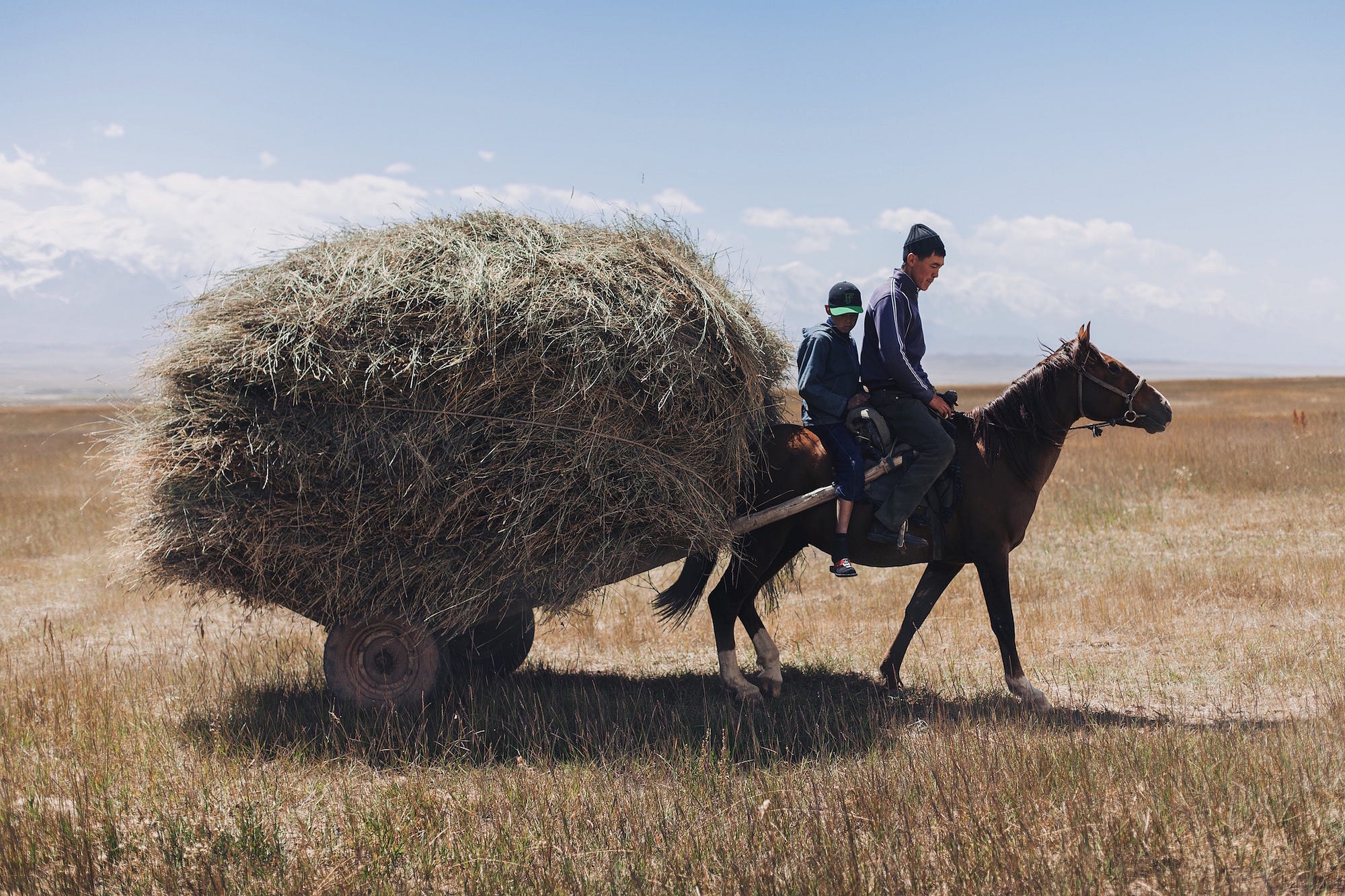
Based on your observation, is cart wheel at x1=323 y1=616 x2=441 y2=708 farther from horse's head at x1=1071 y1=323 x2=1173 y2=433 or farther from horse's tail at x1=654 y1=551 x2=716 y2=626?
horse's head at x1=1071 y1=323 x2=1173 y2=433

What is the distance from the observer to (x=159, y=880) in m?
3.70

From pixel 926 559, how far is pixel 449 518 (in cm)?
320

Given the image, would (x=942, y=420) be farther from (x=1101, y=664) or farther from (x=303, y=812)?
(x=303, y=812)

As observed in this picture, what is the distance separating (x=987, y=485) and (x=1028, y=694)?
1.38 metres

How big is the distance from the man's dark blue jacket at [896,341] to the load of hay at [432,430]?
3.21 feet

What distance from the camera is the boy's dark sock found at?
19.3ft

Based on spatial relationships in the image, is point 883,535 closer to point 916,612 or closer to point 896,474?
point 896,474

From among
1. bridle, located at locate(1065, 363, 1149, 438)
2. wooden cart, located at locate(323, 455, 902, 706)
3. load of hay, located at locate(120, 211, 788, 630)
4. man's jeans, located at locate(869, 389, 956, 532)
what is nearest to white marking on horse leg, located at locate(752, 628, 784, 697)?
wooden cart, located at locate(323, 455, 902, 706)

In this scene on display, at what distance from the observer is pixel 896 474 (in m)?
6.00

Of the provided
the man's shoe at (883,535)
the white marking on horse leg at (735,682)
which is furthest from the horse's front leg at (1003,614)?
the white marking on horse leg at (735,682)

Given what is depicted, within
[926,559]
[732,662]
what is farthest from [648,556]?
[926,559]

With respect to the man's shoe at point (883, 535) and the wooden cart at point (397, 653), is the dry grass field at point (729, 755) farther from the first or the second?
the man's shoe at point (883, 535)

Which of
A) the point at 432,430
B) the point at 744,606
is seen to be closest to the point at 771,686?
the point at 744,606

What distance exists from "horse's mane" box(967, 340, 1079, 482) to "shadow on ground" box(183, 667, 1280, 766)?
1.67m
